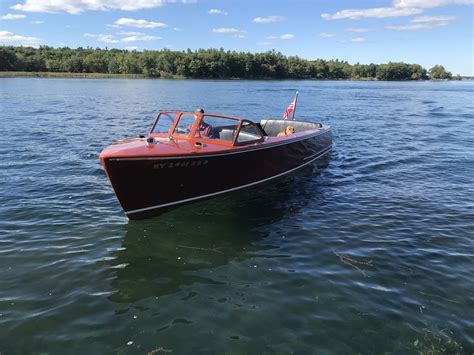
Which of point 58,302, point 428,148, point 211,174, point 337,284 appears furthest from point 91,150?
point 428,148

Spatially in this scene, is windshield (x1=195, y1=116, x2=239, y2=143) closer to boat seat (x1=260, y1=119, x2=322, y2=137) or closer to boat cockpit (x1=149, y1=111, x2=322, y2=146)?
boat cockpit (x1=149, y1=111, x2=322, y2=146)

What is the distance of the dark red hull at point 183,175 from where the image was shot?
7.57m

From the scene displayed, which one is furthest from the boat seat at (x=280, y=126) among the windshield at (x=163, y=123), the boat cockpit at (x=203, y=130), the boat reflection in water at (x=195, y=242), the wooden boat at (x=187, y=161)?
the windshield at (x=163, y=123)

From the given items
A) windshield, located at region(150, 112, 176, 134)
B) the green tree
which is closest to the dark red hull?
windshield, located at region(150, 112, 176, 134)

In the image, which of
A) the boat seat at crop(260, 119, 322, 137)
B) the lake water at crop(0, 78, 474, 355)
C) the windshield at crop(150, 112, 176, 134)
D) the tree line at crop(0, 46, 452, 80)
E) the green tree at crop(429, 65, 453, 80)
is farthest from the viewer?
the green tree at crop(429, 65, 453, 80)

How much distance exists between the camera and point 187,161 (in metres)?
8.17

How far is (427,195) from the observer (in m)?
10.6

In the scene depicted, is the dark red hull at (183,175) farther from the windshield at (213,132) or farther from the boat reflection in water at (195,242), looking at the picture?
the windshield at (213,132)

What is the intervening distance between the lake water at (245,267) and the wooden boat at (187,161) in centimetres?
52

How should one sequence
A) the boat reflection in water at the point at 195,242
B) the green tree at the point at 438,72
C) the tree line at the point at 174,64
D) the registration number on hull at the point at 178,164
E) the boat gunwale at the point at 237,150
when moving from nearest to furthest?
the boat reflection in water at the point at 195,242 → the boat gunwale at the point at 237,150 → the registration number on hull at the point at 178,164 → the tree line at the point at 174,64 → the green tree at the point at 438,72

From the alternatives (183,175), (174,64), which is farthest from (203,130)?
(174,64)

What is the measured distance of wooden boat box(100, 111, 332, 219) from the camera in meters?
7.62

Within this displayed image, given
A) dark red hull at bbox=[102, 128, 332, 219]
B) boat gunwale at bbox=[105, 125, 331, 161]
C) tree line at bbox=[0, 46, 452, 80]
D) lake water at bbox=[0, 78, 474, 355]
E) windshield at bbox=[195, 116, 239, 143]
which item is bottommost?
lake water at bbox=[0, 78, 474, 355]

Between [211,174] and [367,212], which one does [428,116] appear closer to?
[367,212]
